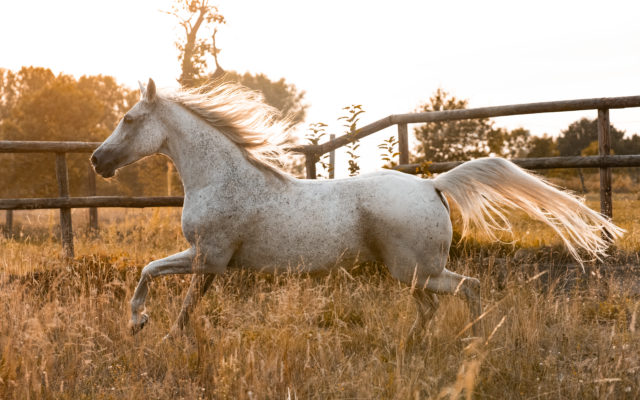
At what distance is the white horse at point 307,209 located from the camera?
3.89 meters

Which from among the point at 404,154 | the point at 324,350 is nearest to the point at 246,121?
the point at 324,350

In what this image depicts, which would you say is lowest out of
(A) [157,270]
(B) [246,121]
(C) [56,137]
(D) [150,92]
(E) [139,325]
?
(E) [139,325]

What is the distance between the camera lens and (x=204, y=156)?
13.7 feet

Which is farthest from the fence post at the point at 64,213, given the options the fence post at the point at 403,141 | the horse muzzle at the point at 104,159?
the fence post at the point at 403,141

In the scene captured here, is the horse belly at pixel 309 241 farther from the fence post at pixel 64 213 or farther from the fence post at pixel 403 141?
the fence post at pixel 64 213

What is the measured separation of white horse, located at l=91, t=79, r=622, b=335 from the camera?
12.8 feet

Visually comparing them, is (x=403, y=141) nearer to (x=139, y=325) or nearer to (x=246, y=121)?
(x=246, y=121)

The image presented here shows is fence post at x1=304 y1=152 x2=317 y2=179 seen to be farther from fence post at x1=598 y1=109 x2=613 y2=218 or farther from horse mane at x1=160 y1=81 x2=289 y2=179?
fence post at x1=598 y1=109 x2=613 y2=218

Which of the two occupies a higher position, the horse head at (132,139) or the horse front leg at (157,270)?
the horse head at (132,139)

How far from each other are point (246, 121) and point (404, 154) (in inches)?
113

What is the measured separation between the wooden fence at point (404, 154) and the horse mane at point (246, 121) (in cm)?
247

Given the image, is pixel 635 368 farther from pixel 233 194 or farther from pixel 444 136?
pixel 444 136

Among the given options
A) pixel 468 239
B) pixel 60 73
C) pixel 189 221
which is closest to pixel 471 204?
pixel 189 221

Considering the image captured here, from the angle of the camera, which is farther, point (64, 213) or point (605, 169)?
point (64, 213)
